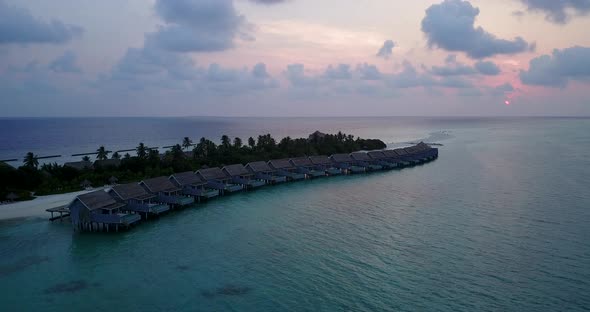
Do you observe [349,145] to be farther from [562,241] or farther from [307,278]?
[307,278]

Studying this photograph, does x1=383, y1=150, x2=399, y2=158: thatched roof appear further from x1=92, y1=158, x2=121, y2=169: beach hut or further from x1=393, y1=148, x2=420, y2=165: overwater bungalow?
x1=92, y1=158, x2=121, y2=169: beach hut

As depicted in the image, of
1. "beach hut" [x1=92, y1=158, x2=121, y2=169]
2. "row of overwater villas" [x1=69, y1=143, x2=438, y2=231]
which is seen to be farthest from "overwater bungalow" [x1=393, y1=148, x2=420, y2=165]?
"beach hut" [x1=92, y1=158, x2=121, y2=169]

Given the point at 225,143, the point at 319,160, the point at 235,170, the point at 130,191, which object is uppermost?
the point at 225,143

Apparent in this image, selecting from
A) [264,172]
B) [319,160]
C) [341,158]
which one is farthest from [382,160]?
[264,172]

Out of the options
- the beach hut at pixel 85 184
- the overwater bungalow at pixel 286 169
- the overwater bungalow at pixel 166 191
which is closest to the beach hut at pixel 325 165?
the overwater bungalow at pixel 286 169

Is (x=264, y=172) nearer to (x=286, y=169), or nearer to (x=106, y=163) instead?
(x=286, y=169)
